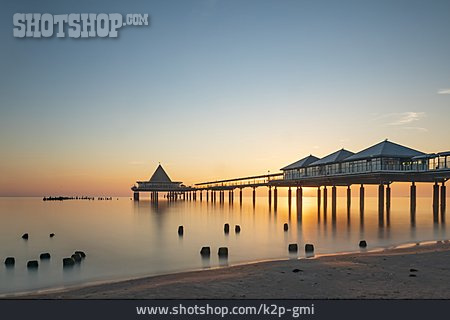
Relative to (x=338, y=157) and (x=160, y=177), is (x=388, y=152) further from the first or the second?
(x=160, y=177)

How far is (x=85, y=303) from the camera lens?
9.34 metres

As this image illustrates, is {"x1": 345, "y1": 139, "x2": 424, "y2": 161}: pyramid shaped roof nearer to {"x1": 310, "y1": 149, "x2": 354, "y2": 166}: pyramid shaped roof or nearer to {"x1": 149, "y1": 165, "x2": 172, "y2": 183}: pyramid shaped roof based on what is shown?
{"x1": 310, "y1": 149, "x2": 354, "y2": 166}: pyramid shaped roof

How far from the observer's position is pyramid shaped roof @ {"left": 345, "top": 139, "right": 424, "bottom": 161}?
37031mm

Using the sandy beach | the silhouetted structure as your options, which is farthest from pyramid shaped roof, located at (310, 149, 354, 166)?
the silhouetted structure

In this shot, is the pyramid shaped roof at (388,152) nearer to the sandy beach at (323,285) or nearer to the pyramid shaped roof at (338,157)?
the pyramid shaped roof at (338,157)

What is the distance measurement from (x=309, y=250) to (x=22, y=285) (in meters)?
14.2

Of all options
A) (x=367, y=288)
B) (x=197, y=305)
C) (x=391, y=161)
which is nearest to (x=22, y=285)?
(x=197, y=305)

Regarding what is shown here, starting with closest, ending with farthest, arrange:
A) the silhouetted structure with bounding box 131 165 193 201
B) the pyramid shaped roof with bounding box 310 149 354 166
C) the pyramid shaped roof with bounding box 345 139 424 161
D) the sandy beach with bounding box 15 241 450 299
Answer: the sandy beach with bounding box 15 241 450 299, the pyramid shaped roof with bounding box 345 139 424 161, the pyramid shaped roof with bounding box 310 149 354 166, the silhouetted structure with bounding box 131 165 193 201

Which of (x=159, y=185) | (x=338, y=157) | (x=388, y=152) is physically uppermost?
(x=388, y=152)

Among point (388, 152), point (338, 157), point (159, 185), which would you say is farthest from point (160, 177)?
point (388, 152)

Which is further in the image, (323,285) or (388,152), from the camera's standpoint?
(388,152)

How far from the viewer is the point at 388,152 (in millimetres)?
37219

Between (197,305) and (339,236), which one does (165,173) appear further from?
(197,305)

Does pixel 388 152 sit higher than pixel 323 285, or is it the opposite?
pixel 388 152
